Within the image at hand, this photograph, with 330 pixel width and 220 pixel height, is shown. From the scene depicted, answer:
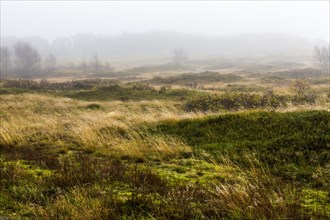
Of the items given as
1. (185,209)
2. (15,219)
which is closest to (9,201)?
(15,219)

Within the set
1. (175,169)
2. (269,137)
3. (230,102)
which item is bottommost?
(175,169)

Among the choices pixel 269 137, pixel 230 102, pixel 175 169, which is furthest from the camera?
pixel 230 102

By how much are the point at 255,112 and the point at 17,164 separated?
8030 millimetres

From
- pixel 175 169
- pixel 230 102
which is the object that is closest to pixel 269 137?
pixel 175 169

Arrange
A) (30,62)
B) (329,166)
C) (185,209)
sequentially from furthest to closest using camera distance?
(30,62)
(329,166)
(185,209)

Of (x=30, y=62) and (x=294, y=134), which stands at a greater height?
(x=30, y=62)

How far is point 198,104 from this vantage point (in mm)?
24516

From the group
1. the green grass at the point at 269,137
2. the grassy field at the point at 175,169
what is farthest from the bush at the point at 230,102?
the green grass at the point at 269,137

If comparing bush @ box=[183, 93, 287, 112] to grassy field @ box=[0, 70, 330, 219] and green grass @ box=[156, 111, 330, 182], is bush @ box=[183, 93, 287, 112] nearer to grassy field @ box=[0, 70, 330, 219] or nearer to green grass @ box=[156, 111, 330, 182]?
grassy field @ box=[0, 70, 330, 219]

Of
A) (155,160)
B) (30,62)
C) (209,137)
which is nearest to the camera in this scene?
(155,160)

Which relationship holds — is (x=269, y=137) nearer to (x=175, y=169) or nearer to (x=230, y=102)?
(x=175, y=169)

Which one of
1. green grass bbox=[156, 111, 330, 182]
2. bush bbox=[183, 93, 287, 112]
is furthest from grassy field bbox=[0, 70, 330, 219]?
bush bbox=[183, 93, 287, 112]

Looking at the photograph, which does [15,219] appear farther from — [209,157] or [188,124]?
[188,124]

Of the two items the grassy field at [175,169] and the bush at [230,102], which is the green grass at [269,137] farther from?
the bush at [230,102]
